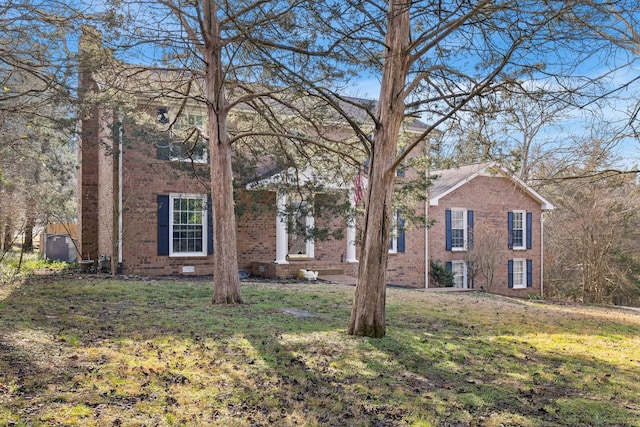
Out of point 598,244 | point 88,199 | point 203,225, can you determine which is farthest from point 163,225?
point 598,244

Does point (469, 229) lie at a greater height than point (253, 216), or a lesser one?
lesser

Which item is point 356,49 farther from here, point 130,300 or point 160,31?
point 130,300

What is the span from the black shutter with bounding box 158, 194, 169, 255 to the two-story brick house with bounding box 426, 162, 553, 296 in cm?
926

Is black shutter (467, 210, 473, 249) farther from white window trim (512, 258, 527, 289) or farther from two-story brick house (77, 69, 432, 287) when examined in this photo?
two-story brick house (77, 69, 432, 287)

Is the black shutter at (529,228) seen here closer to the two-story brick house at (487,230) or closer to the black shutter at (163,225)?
the two-story brick house at (487,230)

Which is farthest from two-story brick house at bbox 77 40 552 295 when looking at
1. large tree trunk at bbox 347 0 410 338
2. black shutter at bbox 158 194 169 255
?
large tree trunk at bbox 347 0 410 338

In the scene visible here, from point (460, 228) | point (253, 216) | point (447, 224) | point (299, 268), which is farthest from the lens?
point (460, 228)

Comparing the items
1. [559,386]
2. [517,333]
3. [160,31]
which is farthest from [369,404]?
[160,31]

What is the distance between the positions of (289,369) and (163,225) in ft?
35.5

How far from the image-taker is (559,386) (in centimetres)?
529

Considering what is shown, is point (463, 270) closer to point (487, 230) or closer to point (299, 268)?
point (487, 230)

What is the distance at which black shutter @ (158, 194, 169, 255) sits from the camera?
1501cm

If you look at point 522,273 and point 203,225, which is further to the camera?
point 522,273

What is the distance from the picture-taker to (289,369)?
17.0 ft
